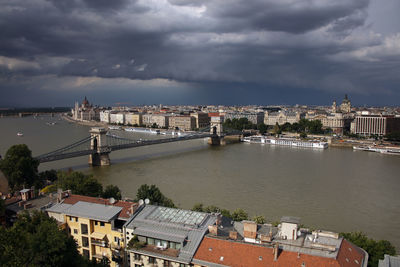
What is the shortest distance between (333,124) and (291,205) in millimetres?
41402

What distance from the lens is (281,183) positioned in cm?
1521

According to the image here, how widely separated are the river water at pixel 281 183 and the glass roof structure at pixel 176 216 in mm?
4911

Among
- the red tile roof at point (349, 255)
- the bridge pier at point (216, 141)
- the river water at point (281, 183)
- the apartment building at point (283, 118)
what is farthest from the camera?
the apartment building at point (283, 118)

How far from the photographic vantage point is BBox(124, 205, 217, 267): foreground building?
525 centimetres

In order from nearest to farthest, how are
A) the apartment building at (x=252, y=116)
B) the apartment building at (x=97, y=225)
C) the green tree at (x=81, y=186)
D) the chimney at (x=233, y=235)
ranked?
the chimney at (x=233, y=235), the apartment building at (x=97, y=225), the green tree at (x=81, y=186), the apartment building at (x=252, y=116)

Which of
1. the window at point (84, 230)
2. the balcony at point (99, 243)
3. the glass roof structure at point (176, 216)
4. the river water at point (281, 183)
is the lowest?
the river water at point (281, 183)

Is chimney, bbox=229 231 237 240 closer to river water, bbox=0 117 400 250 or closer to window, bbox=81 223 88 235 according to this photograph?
window, bbox=81 223 88 235

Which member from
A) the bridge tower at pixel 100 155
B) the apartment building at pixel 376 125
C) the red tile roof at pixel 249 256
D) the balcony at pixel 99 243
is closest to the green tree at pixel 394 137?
the apartment building at pixel 376 125

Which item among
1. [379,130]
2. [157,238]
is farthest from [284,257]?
[379,130]

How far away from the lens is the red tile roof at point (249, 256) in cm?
472

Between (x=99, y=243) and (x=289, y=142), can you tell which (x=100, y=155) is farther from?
(x=289, y=142)

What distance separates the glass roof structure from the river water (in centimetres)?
491

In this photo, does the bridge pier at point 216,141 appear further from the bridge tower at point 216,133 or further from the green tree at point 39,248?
the green tree at point 39,248

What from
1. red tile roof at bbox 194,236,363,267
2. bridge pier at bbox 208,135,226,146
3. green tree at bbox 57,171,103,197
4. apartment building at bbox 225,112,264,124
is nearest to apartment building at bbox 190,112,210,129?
apartment building at bbox 225,112,264,124
